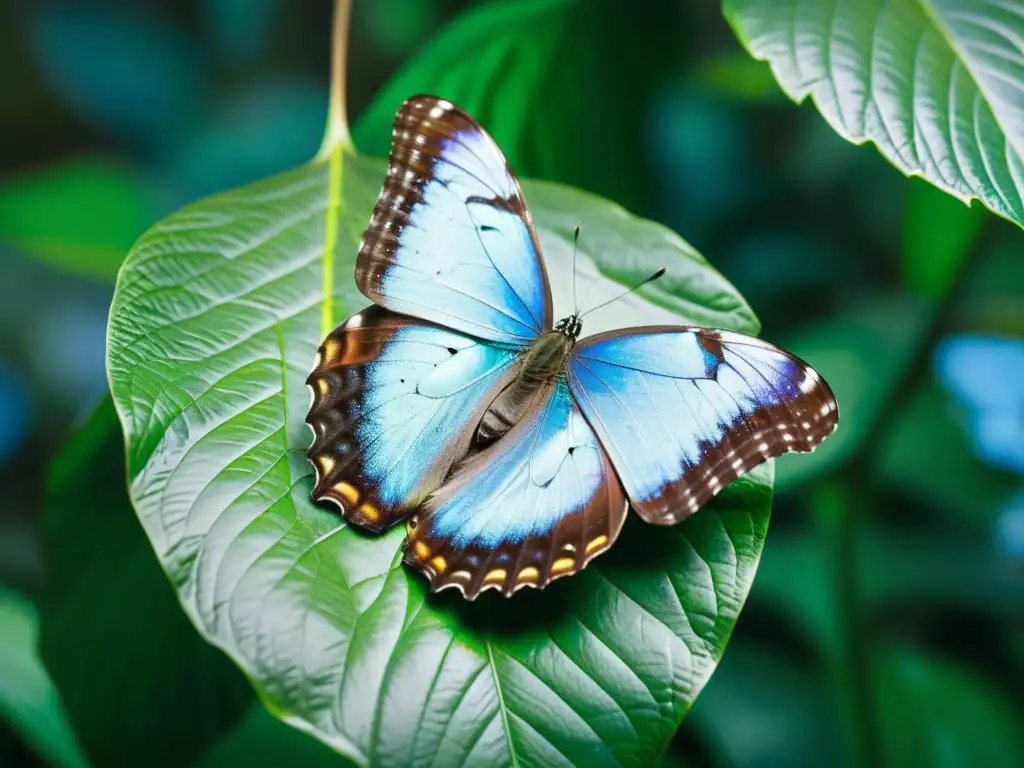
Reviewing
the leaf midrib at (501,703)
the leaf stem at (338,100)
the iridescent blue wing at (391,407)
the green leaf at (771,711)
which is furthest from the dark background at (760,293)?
the leaf midrib at (501,703)

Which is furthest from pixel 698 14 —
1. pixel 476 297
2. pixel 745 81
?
pixel 476 297

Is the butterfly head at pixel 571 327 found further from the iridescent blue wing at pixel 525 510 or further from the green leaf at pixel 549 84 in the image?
the green leaf at pixel 549 84

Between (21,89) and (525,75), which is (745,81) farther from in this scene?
(21,89)

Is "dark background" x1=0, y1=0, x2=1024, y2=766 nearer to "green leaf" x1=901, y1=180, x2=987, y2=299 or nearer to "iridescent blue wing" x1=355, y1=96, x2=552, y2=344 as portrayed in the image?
"green leaf" x1=901, y1=180, x2=987, y2=299

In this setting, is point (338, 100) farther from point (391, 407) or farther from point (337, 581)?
point (337, 581)

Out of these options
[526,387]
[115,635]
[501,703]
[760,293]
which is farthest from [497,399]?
[760,293]

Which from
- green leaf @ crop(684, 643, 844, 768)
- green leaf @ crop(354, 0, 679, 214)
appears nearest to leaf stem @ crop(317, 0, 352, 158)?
green leaf @ crop(354, 0, 679, 214)

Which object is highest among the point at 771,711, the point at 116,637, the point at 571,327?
the point at 571,327
